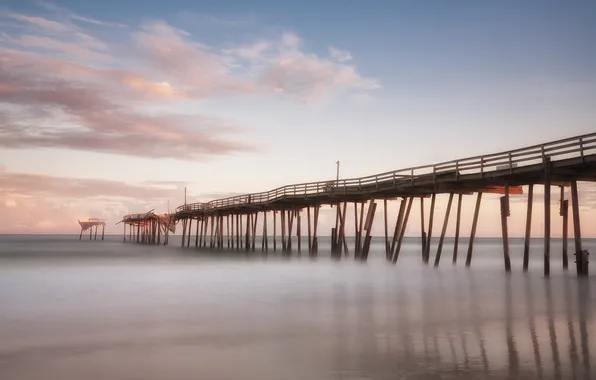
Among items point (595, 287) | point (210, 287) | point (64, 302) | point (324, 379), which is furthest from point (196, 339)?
point (595, 287)

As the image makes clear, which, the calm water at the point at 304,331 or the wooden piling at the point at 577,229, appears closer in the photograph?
the calm water at the point at 304,331

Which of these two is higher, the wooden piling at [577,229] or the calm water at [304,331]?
the wooden piling at [577,229]

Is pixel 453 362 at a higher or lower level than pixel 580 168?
lower

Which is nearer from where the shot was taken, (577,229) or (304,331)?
(304,331)

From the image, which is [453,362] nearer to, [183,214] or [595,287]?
[595,287]

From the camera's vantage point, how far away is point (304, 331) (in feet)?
42.3

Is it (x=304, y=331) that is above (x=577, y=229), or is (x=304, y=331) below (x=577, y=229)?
below

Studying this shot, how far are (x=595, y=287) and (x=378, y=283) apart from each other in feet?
26.4

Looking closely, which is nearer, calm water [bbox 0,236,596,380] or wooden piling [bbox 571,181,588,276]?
calm water [bbox 0,236,596,380]

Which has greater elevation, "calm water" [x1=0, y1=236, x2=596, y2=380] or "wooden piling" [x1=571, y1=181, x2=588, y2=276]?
"wooden piling" [x1=571, y1=181, x2=588, y2=276]

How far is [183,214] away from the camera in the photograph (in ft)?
233

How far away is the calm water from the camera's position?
924 centimetres

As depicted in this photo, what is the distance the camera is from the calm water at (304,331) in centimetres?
924

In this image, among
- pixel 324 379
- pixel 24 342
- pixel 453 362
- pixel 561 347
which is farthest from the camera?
pixel 24 342
